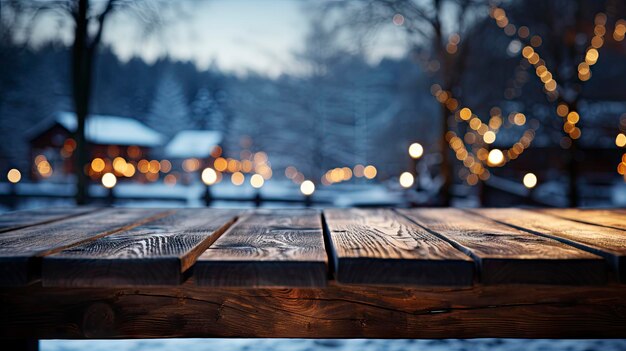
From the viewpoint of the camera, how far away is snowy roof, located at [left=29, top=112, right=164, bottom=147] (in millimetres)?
33625

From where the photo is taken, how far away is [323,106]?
99.7ft


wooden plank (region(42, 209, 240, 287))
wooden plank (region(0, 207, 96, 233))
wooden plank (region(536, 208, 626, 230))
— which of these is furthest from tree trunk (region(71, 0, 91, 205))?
wooden plank (region(536, 208, 626, 230))

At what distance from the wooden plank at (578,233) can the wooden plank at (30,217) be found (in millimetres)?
2225

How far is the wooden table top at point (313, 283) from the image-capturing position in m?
1.15

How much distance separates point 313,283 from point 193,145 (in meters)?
41.8

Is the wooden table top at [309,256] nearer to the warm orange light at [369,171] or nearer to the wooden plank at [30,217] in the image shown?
the wooden plank at [30,217]

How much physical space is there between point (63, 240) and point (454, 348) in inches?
131

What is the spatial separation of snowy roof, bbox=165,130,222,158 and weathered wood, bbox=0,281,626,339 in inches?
1567

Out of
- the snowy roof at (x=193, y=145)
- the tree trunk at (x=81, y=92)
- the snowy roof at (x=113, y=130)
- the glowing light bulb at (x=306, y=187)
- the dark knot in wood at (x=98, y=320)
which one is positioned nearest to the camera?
the dark knot in wood at (x=98, y=320)

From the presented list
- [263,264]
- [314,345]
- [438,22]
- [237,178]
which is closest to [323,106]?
[237,178]

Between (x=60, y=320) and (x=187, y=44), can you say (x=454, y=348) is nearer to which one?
(x=60, y=320)

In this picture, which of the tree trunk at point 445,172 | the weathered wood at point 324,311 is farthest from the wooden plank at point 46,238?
the tree trunk at point 445,172

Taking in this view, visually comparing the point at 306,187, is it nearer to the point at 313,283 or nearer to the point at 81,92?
→ the point at 81,92

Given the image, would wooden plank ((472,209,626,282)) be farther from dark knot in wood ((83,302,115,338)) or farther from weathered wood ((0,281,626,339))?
dark knot in wood ((83,302,115,338))
